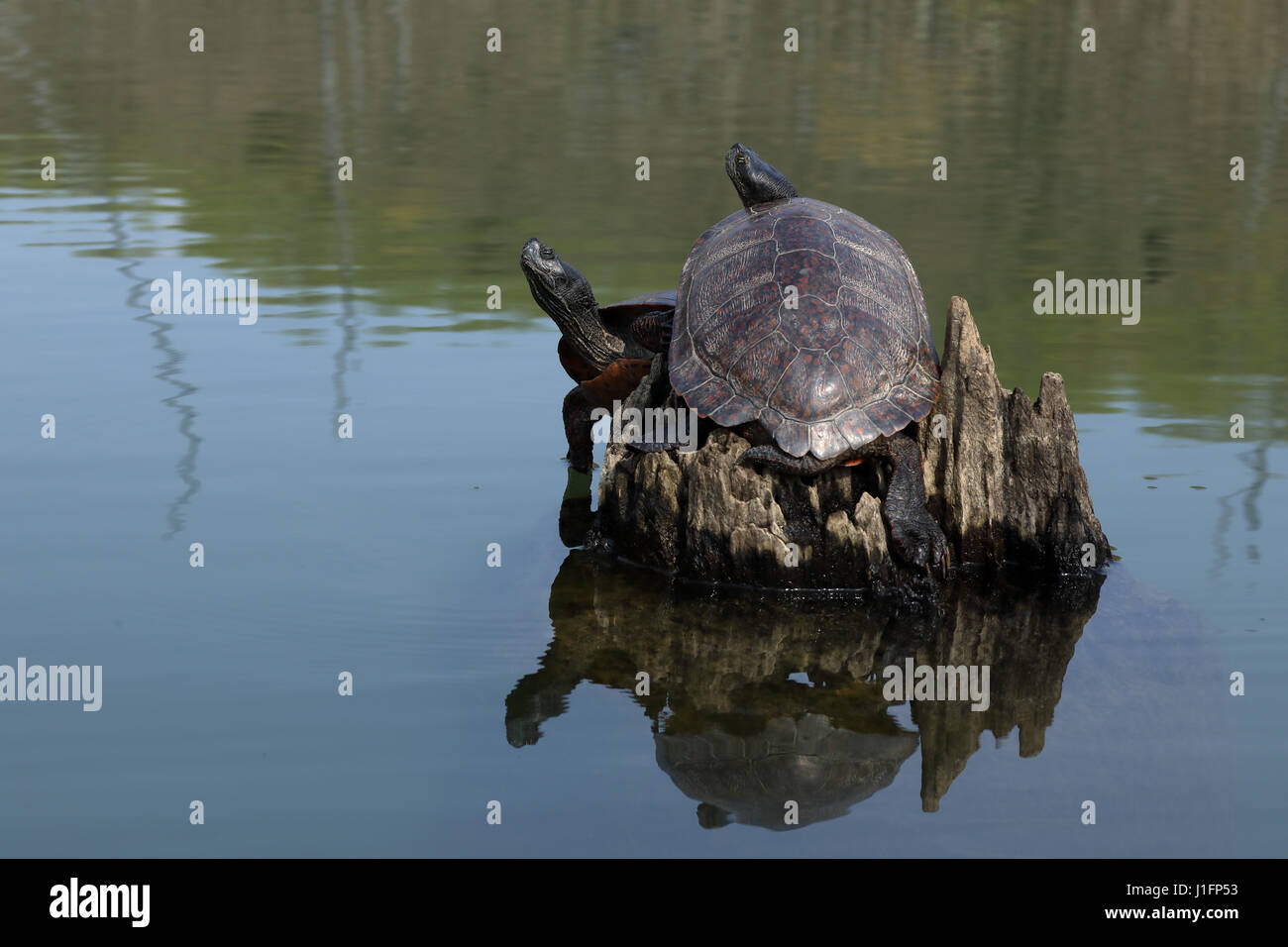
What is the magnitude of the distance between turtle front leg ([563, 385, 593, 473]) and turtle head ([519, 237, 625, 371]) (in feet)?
1.14

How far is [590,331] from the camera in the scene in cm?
959

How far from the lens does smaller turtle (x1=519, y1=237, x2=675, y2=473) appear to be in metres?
9.21

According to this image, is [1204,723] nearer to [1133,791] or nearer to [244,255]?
[1133,791]

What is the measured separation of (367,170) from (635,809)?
1554 cm

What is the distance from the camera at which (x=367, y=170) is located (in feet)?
64.5

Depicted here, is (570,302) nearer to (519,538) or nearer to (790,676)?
(519,538)

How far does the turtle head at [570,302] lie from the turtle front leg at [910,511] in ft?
8.51

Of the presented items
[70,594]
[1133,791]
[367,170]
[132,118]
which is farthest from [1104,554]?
[132,118]

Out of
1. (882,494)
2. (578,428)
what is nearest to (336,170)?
(578,428)

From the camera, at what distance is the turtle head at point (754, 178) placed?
9.05 metres

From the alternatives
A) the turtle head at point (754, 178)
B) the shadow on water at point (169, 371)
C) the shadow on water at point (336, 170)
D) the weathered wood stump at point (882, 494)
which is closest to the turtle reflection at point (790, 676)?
the weathered wood stump at point (882, 494)

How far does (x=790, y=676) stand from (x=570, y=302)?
3532mm

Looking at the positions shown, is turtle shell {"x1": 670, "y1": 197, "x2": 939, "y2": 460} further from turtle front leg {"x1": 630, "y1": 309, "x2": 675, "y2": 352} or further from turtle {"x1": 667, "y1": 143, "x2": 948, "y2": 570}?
turtle front leg {"x1": 630, "y1": 309, "x2": 675, "y2": 352}

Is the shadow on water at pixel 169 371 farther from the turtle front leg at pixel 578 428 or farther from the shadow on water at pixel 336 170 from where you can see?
the turtle front leg at pixel 578 428
